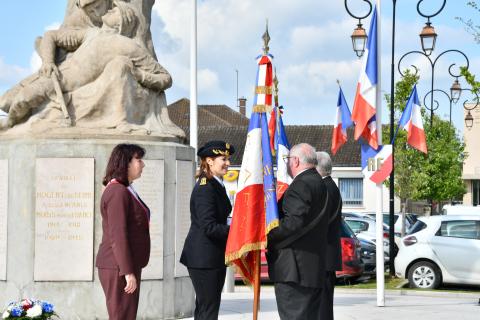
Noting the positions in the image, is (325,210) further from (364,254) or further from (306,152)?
(364,254)

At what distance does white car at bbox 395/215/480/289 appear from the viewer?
794 inches

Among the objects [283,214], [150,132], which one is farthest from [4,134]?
[283,214]

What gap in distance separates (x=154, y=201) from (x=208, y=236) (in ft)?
12.2

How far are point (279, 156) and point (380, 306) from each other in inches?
126

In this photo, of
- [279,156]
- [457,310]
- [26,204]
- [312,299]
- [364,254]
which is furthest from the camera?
[364,254]

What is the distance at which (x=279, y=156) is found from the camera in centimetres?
1354

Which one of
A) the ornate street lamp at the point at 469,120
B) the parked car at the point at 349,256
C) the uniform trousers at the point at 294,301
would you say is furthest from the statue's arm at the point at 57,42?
the ornate street lamp at the point at 469,120

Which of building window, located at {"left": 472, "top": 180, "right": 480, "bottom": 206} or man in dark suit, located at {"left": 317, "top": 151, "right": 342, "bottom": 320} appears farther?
building window, located at {"left": 472, "top": 180, "right": 480, "bottom": 206}

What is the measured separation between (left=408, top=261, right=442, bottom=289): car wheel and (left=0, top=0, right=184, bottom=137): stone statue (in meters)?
8.72

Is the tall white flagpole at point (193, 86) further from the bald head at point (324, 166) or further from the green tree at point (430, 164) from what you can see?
the green tree at point (430, 164)

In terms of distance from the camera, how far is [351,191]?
62.7 metres

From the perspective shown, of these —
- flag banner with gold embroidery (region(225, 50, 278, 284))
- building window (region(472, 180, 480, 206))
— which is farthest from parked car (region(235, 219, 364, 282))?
building window (region(472, 180, 480, 206))

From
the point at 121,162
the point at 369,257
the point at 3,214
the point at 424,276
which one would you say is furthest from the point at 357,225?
the point at 121,162

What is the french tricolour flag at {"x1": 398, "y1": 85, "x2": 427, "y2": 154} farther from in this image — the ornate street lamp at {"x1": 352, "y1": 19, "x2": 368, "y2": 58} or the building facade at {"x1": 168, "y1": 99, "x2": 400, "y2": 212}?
the building facade at {"x1": 168, "y1": 99, "x2": 400, "y2": 212}
